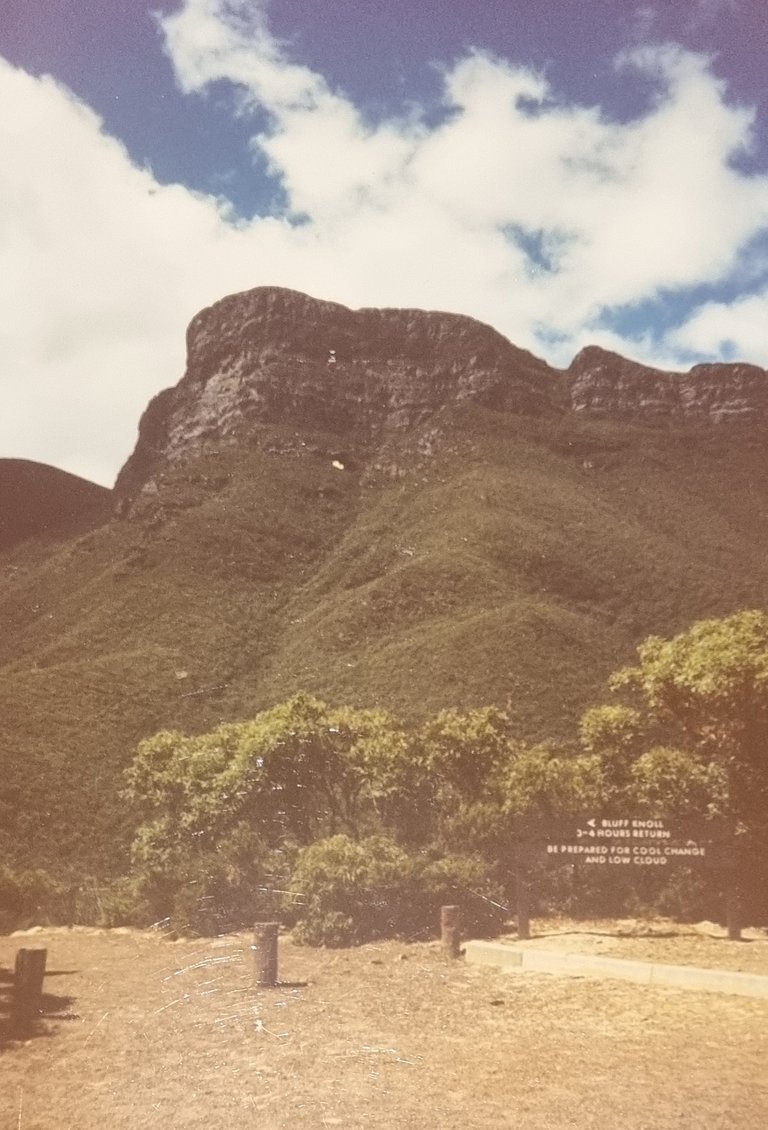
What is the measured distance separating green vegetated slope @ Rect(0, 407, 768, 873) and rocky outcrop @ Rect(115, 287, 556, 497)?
19.6 ft

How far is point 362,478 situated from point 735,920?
6467 centimetres

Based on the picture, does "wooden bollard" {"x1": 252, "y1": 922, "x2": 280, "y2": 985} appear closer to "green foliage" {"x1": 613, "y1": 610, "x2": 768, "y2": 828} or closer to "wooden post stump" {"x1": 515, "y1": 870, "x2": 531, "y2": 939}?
Answer: "wooden post stump" {"x1": 515, "y1": 870, "x2": 531, "y2": 939}

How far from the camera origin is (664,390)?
9669cm

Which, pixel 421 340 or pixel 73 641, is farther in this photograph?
pixel 421 340

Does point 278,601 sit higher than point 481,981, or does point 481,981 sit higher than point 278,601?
point 278,601

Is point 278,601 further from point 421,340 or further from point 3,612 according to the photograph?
point 421,340

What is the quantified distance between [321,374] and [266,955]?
8318 cm

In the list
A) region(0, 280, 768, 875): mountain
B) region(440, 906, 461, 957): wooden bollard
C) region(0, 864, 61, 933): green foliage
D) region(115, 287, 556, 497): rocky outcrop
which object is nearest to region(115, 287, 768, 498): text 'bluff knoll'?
region(115, 287, 556, 497): rocky outcrop

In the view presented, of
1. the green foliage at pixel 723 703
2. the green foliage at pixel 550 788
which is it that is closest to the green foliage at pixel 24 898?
the green foliage at pixel 550 788

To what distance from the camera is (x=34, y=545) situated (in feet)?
279

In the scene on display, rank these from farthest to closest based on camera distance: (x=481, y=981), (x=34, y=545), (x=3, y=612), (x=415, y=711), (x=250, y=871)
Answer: (x=34, y=545)
(x=3, y=612)
(x=415, y=711)
(x=250, y=871)
(x=481, y=981)

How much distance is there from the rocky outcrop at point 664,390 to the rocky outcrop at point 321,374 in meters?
4.93

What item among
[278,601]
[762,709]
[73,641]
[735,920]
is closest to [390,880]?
[735,920]

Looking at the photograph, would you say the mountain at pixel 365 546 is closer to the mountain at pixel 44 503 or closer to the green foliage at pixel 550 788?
the mountain at pixel 44 503
